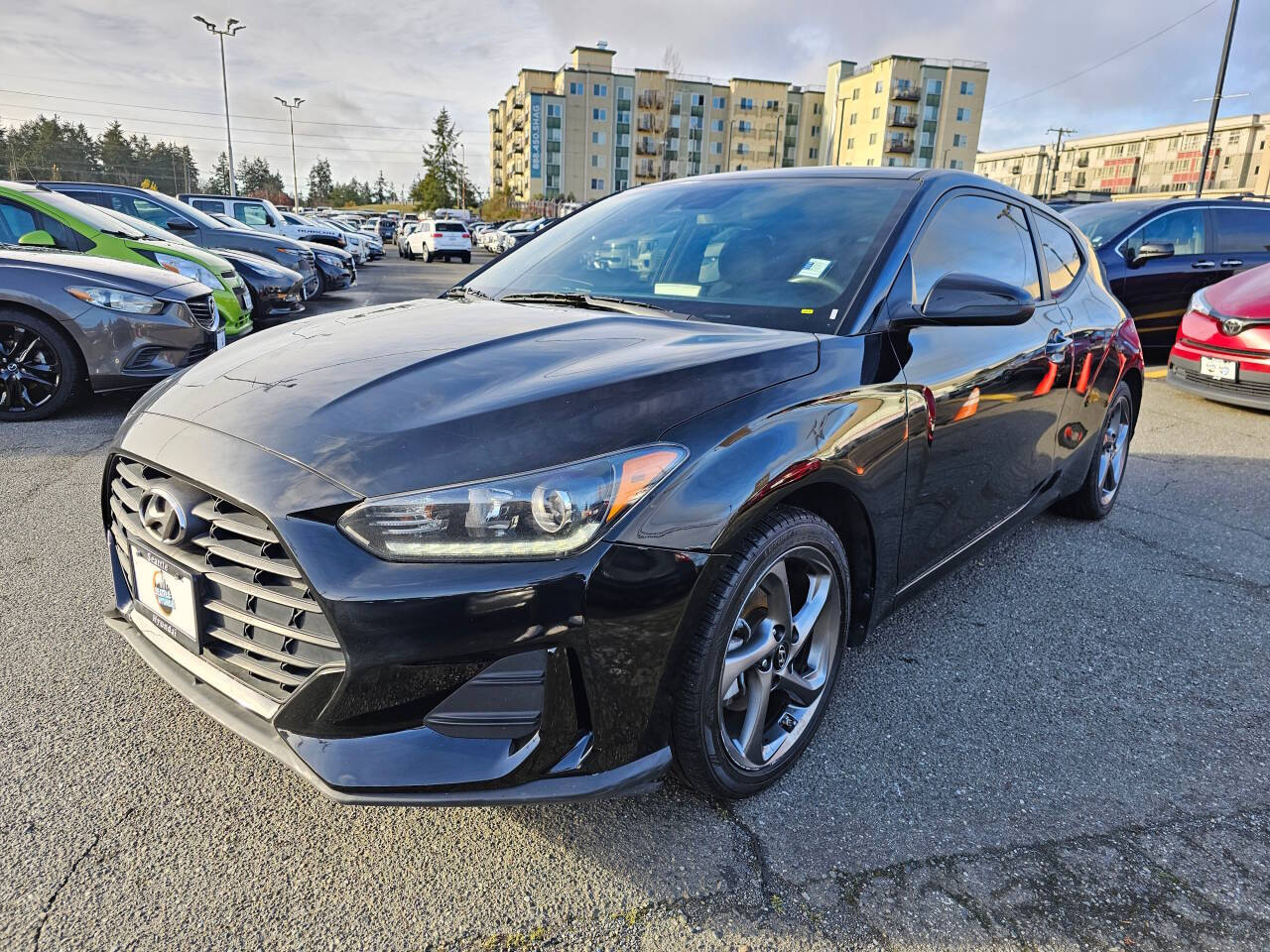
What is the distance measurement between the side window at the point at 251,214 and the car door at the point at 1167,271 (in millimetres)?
15566

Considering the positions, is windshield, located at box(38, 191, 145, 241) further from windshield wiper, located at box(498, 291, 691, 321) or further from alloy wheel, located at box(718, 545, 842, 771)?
alloy wheel, located at box(718, 545, 842, 771)

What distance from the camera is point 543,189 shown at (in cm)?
9175

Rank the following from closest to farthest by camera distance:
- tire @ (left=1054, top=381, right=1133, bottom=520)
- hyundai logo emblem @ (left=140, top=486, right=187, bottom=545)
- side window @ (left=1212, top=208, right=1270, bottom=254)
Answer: hyundai logo emblem @ (left=140, top=486, right=187, bottom=545)
tire @ (left=1054, top=381, right=1133, bottom=520)
side window @ (left=1212, top=208, right=1270, bottom=254)

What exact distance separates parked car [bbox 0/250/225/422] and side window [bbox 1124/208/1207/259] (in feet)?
28.6

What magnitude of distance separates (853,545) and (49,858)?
2018 mm

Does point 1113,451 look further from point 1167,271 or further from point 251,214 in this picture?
point 251,214

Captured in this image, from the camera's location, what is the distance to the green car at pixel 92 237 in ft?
20.7

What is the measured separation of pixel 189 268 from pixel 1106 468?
678 centimetres

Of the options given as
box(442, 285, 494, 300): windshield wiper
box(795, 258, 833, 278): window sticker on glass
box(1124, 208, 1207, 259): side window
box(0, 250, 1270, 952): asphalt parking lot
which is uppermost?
box(1124, 208, 1207, 259): side window

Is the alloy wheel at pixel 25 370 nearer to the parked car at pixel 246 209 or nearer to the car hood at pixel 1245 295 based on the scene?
the car hood at pixel 1245 295

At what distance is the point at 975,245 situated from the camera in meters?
2.94

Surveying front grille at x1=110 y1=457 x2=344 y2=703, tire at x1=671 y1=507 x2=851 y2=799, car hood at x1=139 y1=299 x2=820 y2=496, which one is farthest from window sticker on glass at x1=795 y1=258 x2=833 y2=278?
front grille at x1=110 y1=457 x2=344 y2=703

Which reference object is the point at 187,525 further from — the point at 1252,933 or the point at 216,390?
the point at 1252,933

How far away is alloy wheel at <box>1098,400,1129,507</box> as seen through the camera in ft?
13.6
